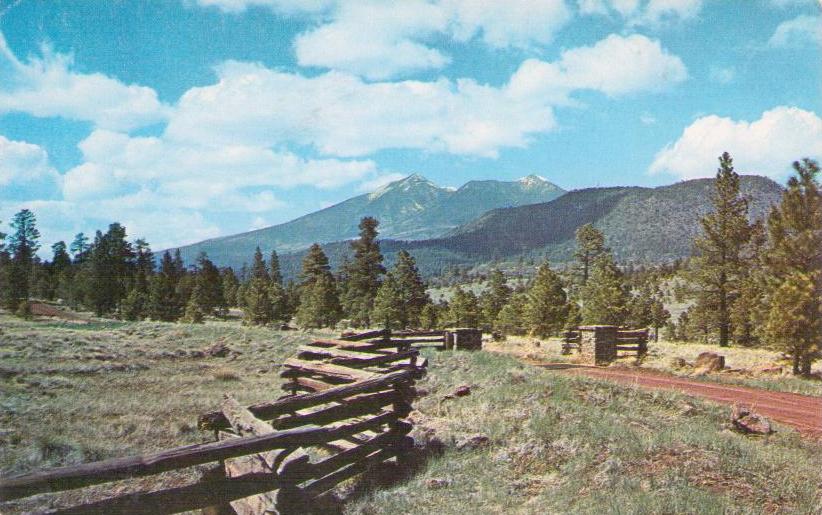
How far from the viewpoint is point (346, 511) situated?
636 cm

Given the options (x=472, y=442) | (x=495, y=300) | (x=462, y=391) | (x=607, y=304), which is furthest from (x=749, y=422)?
(x=495, y=300)

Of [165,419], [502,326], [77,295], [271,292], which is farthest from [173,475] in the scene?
[77,295]

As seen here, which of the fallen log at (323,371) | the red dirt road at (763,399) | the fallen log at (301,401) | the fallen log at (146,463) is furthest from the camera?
the red dirt road at (763,399)

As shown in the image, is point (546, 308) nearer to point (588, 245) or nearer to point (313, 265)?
point (588, 245)

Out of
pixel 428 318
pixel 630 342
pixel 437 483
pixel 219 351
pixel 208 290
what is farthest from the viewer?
pixel 208 290

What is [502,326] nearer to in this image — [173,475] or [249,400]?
[249,400]

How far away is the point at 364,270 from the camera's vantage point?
59094mm

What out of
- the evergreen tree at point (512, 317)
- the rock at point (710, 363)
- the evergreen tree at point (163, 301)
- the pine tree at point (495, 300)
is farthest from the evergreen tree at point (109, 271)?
the rock at point (710, 363)

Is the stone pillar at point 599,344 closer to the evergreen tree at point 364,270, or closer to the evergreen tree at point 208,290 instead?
the evergreen tree at point 364,270

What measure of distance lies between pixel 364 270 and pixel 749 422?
51226mm

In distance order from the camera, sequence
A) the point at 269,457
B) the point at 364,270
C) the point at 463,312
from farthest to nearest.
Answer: the point at 364,270
the point at 463,312
the point at 269,457

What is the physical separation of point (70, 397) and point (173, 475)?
7.93m

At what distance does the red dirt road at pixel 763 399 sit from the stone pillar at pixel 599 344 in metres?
4.20

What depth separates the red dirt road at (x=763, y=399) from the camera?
405 inches
